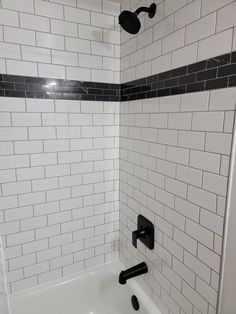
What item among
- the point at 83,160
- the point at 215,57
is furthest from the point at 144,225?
the point at 215,57

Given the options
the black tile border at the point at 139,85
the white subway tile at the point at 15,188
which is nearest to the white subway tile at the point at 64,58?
the black tile border at the point at 139,85

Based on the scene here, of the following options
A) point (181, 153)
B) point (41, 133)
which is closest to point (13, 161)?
point (41, 133)

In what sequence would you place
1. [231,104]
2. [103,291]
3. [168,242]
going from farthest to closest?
[103,291] < [168,242] < [231,104]

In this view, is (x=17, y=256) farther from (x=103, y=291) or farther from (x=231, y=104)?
(x=231, y=104)

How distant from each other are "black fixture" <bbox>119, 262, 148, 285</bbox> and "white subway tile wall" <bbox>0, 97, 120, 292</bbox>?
0.39 metres

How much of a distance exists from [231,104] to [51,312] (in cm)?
178

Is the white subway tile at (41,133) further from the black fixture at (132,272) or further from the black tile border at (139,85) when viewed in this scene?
the black fixture at (132,272)

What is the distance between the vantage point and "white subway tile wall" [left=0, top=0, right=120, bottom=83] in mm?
1252

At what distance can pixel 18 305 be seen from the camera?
146 centimetres

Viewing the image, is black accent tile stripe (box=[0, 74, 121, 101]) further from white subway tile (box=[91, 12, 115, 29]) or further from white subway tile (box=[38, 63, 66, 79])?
white subway tile (box=[91, 12, 115, 29])

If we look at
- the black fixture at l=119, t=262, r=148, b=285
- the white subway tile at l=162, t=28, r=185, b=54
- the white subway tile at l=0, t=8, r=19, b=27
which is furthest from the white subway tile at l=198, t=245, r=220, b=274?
the white subway tile at l=0, t=8, r=19, b=27

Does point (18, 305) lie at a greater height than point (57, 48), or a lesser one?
lesser

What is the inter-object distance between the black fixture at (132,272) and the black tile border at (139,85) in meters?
1.09

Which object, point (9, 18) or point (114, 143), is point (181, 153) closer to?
point (114, 143)
